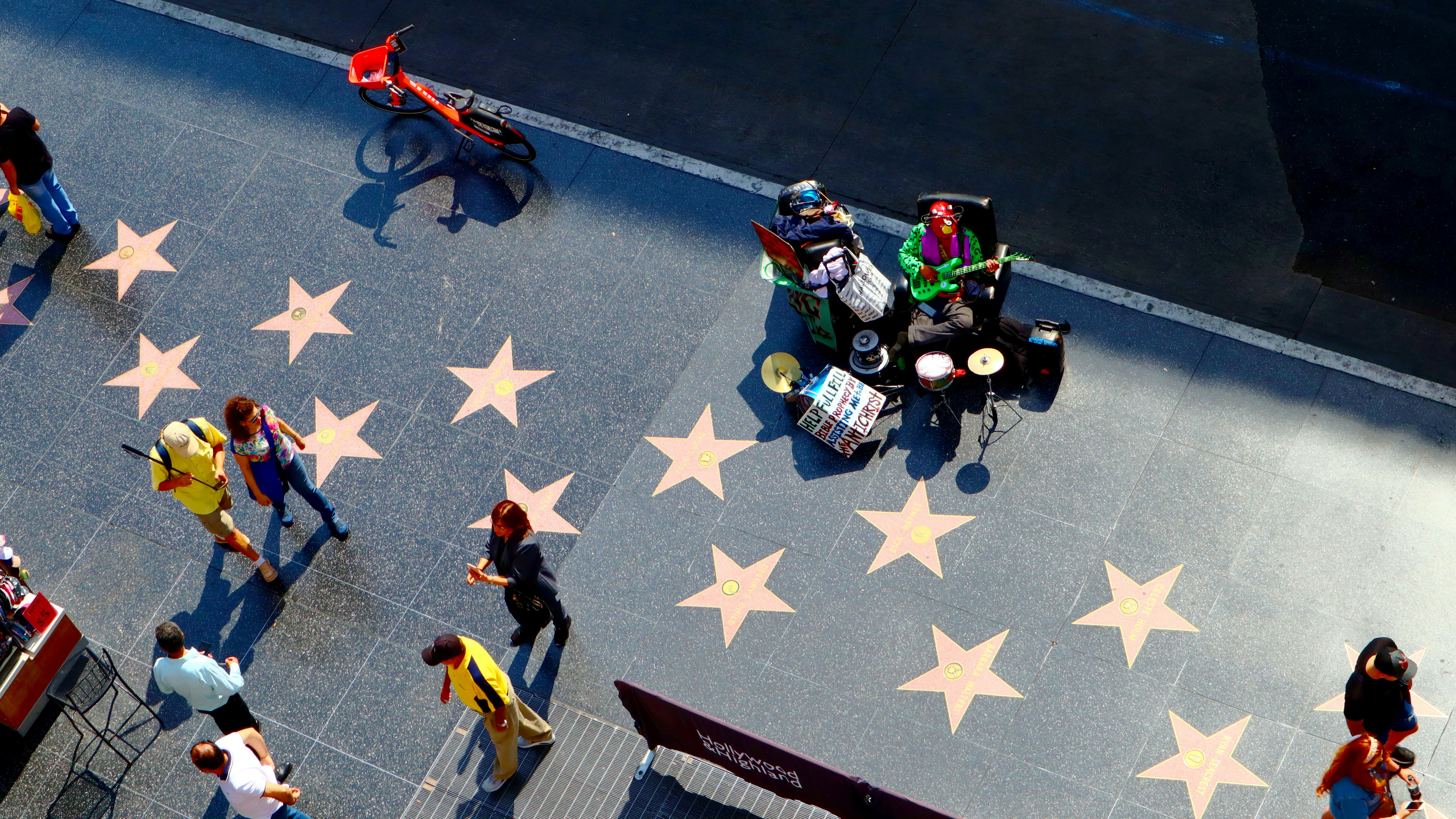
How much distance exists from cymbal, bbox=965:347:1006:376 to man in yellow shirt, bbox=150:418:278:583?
6.00 m

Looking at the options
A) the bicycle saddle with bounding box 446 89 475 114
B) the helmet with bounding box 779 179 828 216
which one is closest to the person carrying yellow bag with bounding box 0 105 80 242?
the bicycle saddle with bounding box 446 89 475 114

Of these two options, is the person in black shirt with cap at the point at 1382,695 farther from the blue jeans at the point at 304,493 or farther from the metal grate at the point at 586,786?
the blue jeans at the point at 304,493

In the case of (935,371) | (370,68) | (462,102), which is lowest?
(935,371)

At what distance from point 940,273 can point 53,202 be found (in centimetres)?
873

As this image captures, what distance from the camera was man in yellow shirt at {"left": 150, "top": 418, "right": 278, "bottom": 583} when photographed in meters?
8.78

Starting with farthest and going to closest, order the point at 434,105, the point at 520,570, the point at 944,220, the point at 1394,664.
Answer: the point at 434,105 < the point at 944,220 < the point at 520,570 < the point at 1394,664

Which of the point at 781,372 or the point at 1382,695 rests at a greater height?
the point at 1382,695

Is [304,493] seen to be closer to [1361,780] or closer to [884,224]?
[884,224]

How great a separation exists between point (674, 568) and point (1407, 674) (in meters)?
5.28

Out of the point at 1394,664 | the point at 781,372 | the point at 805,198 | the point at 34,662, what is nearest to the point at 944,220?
the point at 805,198

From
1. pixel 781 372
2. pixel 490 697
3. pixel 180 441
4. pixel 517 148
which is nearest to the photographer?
pixel 490 697

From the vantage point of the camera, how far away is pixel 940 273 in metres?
10.3

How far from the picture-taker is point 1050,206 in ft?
38.2

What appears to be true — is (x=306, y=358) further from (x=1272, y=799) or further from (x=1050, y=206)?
(x=1272, y=799)
